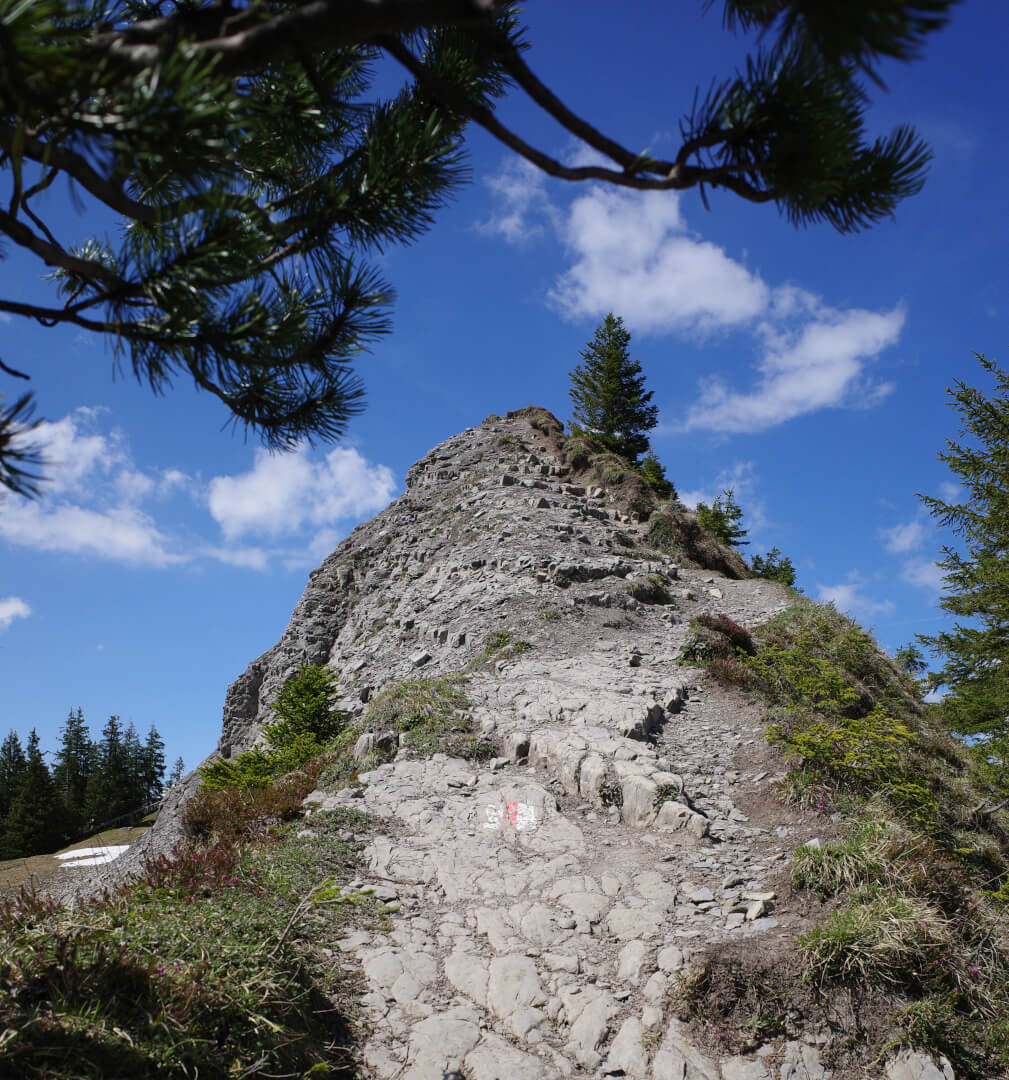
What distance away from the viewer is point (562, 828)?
293 inches

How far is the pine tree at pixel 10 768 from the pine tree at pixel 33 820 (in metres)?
2.69

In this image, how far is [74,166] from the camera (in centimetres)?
323

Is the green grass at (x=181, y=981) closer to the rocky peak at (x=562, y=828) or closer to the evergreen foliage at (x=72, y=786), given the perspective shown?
the rocky peak at (x=562, y=828)

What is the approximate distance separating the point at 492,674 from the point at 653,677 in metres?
2.85

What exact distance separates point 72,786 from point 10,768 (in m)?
7.62

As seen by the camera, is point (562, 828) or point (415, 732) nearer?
point (562, 828)

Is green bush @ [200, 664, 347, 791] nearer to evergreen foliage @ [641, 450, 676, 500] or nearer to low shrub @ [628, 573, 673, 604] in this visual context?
low shrub @ [628, 573, 673, 604]

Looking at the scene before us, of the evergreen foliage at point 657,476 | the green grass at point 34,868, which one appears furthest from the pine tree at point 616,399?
the green grass at point 34,868

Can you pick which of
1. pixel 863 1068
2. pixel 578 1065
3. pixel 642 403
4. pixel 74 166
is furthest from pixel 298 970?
pixel 642 403

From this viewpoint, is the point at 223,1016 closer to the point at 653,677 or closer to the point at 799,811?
the point at 799,811

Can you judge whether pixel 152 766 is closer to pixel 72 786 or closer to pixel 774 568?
pixel 72 786

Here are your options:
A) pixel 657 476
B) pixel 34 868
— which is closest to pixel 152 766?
pixel 34 868

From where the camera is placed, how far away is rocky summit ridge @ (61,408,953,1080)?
4609 mm

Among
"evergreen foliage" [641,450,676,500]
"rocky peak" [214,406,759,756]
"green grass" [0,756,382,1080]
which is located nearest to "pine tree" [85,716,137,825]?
"rocky peak" [214,406,759,756]
